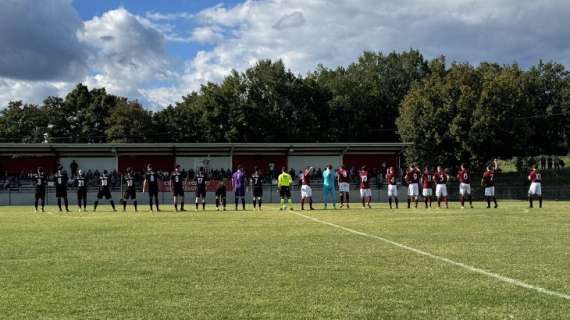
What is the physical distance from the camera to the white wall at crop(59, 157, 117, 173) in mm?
48000

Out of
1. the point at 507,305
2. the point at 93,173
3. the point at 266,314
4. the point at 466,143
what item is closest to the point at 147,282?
the point at 266,314

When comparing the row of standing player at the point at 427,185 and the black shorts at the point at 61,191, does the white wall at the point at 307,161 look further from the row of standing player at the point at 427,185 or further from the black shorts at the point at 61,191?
the black shorts at the point at 61,191

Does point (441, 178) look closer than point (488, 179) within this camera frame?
No

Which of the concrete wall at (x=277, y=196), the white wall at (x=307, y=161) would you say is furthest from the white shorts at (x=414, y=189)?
the white wall at (x=307, y=161)

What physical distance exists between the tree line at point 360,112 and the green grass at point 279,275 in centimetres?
3880

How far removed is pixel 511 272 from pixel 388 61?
71266 mm

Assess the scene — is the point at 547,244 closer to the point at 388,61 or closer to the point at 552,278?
the point at 552,278

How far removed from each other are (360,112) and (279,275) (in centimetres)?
6122

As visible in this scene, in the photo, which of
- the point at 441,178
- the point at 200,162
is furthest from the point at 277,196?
the point at 441,178

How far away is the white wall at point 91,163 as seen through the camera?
48000 millimetres

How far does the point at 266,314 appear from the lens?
22.1ft

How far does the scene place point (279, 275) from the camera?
921cm

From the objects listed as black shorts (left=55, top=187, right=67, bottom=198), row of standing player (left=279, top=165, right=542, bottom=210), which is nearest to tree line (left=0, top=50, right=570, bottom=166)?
row of standing player (left=279, top=165, right=542, bottom=210)

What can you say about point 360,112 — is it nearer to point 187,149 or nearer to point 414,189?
point 187,149
